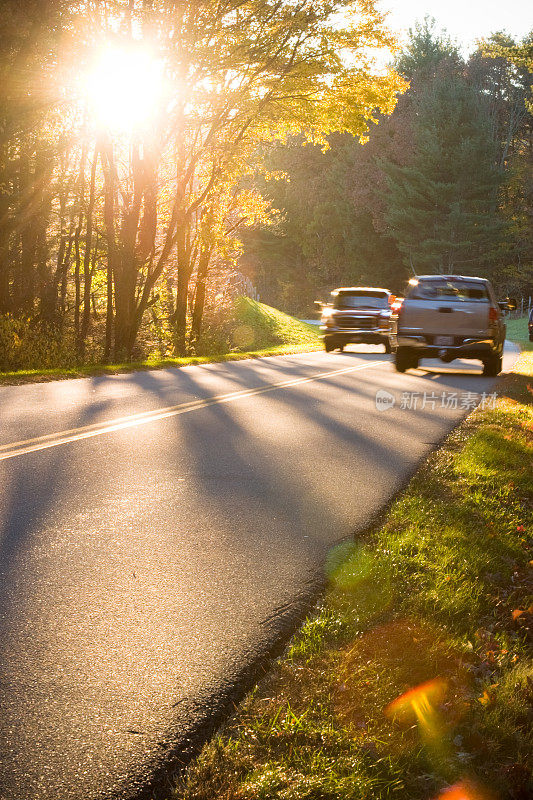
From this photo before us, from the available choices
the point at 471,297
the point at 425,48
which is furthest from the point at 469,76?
the point at 471,297

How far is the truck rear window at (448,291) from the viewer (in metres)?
17.6

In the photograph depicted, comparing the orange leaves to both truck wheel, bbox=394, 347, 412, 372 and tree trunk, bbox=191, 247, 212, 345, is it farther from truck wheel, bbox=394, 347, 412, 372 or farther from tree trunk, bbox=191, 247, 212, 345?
tree trunk, bbox=191, 247, 212, 345

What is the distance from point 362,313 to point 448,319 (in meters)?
8.14

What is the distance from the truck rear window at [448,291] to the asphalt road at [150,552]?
20.0 feet

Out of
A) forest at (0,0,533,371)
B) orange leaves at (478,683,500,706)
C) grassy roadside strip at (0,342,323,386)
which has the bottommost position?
orange leaves at (478,683,500,706)

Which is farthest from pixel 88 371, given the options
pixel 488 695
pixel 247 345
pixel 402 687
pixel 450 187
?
pixel 450 187

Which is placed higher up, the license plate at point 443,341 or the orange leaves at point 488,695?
the license plate at point 443,341

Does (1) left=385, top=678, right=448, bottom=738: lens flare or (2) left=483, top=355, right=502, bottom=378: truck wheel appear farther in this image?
(2) left=483, top=355, right=502, bottom=378: truck wheel

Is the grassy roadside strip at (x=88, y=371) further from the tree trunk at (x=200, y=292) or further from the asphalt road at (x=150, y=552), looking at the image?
the tree trunk at (x=200, y=292)

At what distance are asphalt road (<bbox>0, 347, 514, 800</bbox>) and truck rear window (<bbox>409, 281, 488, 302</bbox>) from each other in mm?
6103

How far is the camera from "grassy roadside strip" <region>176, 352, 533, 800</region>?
2984mm

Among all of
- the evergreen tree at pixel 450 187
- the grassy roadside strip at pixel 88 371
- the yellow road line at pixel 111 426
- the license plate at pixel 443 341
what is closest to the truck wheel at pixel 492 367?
the license plate at pixel 443 341

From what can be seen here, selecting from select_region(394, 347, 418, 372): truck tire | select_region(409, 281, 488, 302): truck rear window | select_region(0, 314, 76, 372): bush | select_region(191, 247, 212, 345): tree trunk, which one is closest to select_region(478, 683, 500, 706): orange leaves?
select_region(409, 281, 488, 302): truck rear window

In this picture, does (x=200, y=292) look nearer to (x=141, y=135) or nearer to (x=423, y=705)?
(x=141, y=135)
